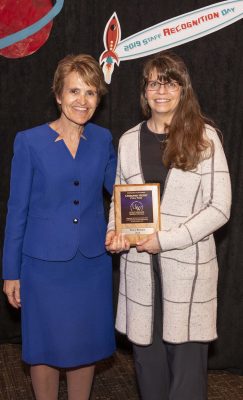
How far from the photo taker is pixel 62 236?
2629 millimetres

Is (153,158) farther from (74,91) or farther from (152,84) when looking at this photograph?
(74,91)

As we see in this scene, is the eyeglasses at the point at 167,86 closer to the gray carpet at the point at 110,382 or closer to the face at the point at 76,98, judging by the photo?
the face at the point at 76,98

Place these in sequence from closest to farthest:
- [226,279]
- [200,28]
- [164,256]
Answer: [164,256] → [200,28] → [226,279]

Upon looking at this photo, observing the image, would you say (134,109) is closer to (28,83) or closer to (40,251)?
(28,83)

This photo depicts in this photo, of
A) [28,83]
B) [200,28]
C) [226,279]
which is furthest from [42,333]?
[200,28]

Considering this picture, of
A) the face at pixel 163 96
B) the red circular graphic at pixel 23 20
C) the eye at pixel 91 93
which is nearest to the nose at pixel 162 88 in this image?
the face at pixel 163 96

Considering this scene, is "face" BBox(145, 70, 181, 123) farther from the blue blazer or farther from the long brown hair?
the blue blazer

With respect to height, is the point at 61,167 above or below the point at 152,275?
above

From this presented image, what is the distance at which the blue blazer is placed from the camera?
8.57ft

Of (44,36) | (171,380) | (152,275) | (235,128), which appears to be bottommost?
(171,380)

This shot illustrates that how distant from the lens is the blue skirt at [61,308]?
2.68 metres

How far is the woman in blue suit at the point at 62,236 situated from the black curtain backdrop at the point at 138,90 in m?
0.90

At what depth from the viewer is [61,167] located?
2.63 m

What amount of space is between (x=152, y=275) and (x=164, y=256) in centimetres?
11
